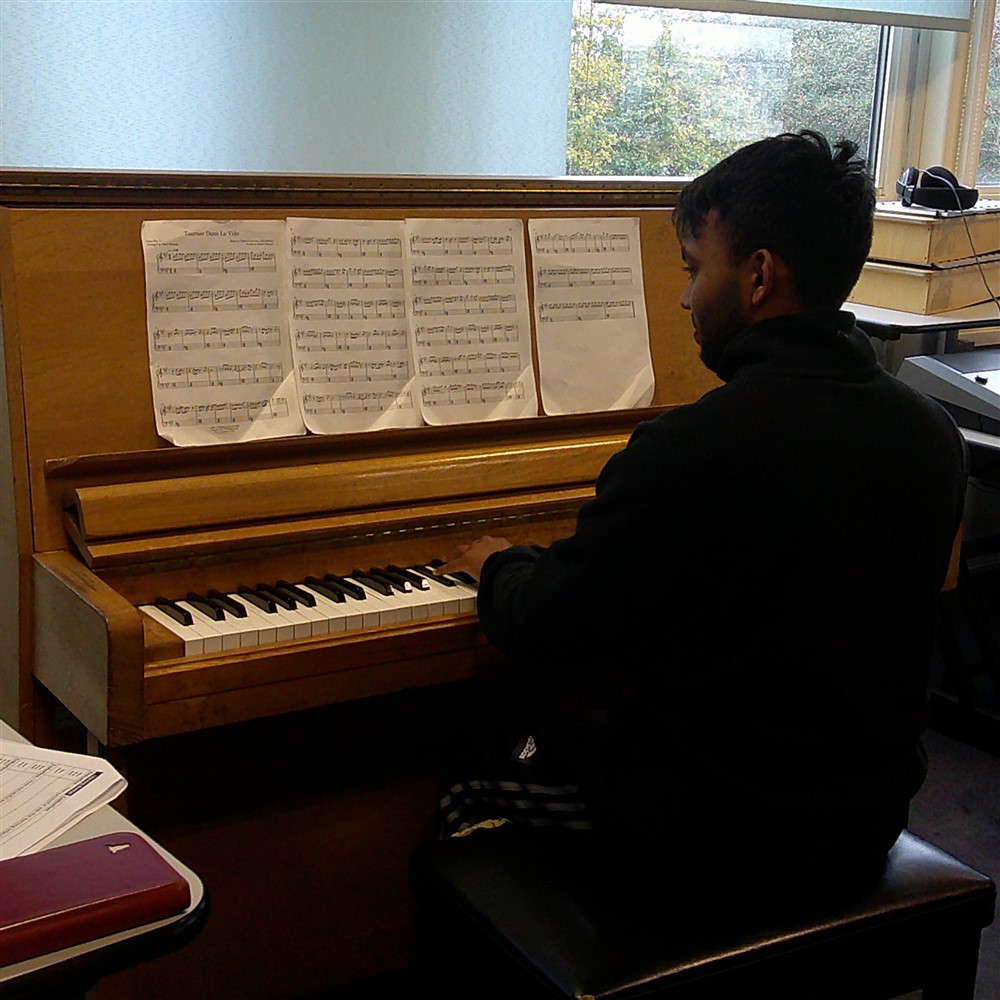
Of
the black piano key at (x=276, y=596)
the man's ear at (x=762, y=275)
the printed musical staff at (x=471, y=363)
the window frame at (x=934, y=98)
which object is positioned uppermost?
the window frame at (x=934, y=98)

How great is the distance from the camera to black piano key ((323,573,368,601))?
1.78 m

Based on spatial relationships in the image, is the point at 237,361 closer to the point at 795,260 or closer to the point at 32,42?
the point at 795,260

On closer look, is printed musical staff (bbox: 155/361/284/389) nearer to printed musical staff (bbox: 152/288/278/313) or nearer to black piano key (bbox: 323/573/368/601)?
printed musical staff (bbox: 152/288/278/313)

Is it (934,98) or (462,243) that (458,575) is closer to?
(462,243)

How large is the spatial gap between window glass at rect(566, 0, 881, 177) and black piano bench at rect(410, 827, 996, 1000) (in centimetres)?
227

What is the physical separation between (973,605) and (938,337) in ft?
2.71

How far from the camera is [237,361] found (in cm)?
187

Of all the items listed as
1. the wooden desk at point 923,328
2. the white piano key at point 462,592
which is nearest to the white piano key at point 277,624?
the white piano key at point 462,592

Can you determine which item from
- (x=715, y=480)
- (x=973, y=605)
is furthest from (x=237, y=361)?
(x=973, y=605)

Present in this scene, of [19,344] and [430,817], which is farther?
[430,817]

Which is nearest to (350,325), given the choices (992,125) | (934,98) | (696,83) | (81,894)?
(81,894)

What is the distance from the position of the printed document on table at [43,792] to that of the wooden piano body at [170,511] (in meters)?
0.22

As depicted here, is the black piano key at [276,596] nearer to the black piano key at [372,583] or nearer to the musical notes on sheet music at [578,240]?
the black piano key at [372,583]

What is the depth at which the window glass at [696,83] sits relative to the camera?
3.46 metres
